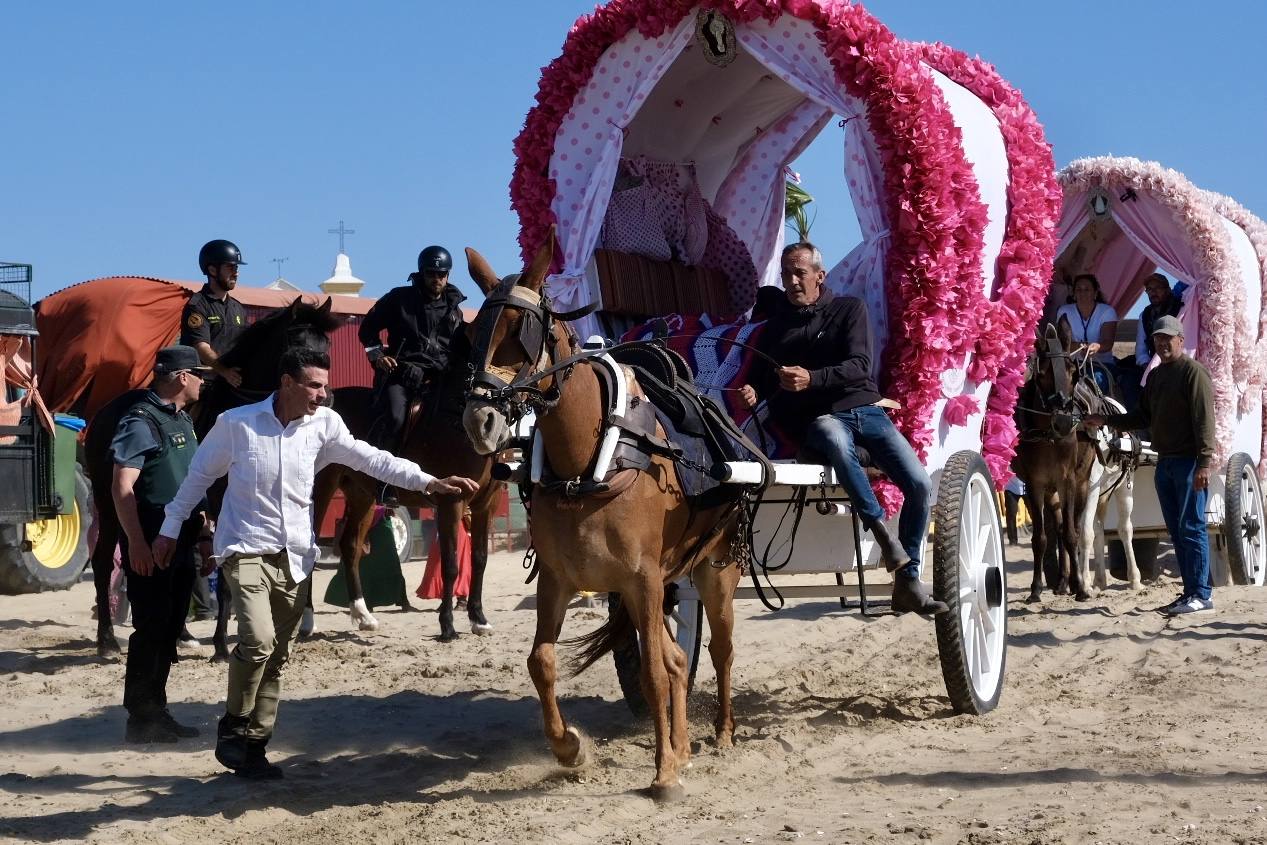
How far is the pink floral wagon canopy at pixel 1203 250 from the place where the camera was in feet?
41.8

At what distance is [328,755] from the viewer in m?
6.79

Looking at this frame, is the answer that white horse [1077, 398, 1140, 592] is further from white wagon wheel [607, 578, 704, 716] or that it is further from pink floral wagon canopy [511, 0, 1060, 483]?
white wagon wheel [607, 578, 704, 716]

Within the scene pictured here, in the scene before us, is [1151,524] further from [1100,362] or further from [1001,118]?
[1001,118]

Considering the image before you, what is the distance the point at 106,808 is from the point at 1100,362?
10.0 m

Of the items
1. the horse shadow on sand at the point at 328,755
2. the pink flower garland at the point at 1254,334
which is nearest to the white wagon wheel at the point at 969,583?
the horse shadow on sand at the point at 328,755

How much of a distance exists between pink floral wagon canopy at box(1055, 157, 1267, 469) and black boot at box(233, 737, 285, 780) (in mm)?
9273

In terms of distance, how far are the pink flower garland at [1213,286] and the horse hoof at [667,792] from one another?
8405 millimetres

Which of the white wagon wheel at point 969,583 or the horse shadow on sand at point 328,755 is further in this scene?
the white wagon wheel at point 969,583

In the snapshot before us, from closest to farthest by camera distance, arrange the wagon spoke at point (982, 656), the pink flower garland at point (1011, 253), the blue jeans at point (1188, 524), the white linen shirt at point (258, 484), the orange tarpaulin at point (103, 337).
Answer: the white linen shirt at point (258, 484)
the wagon spoke at point (982, 656)
the pink flower garland at point (1011, 253)
the blue jeans at point (1188, 524)
the orange tarpaulin at point (103, 337)

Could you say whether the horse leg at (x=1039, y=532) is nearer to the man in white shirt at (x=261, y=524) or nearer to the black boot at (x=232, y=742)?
the man in white shirt at (x=261, y=524)

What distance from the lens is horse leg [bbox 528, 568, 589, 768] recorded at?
5.79 m

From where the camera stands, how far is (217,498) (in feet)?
30.7

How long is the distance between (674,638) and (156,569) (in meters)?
2.56

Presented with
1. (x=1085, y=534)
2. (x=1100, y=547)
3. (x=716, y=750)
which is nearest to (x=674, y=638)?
(x=716, y=750)
